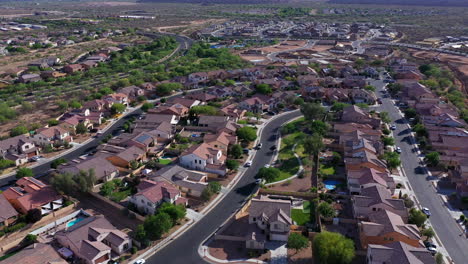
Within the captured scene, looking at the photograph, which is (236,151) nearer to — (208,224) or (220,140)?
(220,140)

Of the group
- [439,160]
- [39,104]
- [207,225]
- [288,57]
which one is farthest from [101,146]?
[288,57]

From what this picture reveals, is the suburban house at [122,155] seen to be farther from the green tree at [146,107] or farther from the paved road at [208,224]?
the green tree at [146,107]

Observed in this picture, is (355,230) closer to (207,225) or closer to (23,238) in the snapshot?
(207,225)

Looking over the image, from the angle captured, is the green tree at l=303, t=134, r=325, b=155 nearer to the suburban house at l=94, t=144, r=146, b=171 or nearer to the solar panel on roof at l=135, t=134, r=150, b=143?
the suburban house at l=94, t=144, r=146, b=171

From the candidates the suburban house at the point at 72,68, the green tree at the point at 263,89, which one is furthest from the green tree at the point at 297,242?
the suburban house at the point at 72,68

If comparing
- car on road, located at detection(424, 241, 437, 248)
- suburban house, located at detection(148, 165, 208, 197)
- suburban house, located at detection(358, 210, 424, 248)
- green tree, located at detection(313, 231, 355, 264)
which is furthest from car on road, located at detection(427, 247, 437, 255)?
suburban house, located at detection(148, 165, 208, 197)
